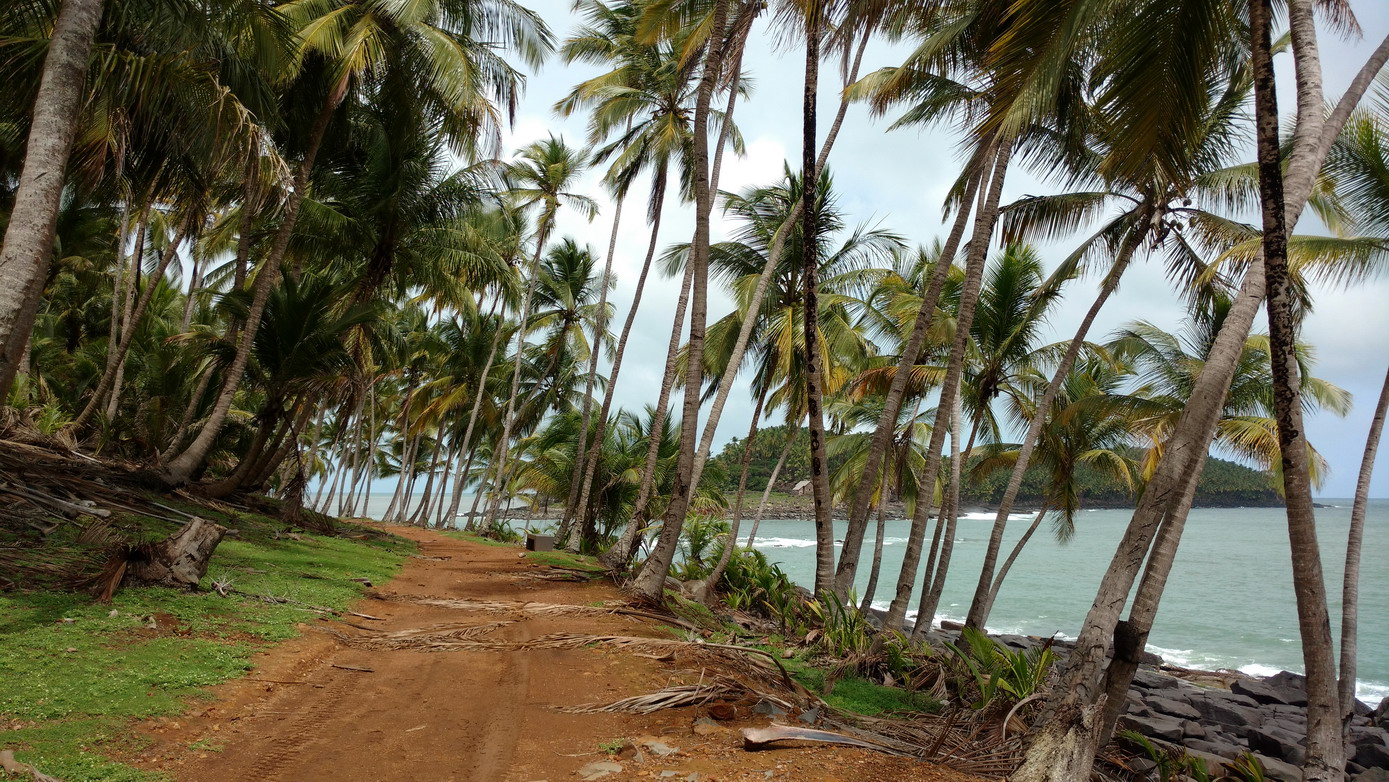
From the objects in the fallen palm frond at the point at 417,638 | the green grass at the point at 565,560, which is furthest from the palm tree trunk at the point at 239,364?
the fallen palm frond at the point at 417,638

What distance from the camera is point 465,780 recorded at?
4.27 meters

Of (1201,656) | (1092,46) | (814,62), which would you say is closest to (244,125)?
(814,62)

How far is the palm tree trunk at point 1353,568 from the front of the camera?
10.2m

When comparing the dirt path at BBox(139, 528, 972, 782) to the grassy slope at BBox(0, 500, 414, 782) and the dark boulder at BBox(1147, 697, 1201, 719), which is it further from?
the dark boulder at BBox(1147, 697, 1201, 719)

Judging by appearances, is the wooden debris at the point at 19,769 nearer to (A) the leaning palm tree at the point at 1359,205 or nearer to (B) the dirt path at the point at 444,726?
(B) the dirt path at the point at 444,726

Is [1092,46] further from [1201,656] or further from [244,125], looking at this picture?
[1201,656]

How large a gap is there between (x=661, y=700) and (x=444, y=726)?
150 cm

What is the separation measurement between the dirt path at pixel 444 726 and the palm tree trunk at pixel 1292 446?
9.32 feet

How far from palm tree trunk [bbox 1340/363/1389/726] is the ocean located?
5.73 meters

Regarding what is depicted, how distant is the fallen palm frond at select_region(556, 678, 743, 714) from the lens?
5.56m

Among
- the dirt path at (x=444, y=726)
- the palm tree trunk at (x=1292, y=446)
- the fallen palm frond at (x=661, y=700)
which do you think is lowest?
the dirt path at (x=444, y=726)

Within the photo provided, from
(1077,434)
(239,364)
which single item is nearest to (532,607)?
(239,364)

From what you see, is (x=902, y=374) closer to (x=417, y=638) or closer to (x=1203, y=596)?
(x=417, y=638)

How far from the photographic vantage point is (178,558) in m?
7.04
